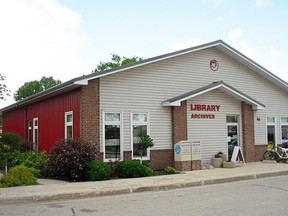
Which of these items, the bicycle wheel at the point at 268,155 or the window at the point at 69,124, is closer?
the window at the point at 69,124

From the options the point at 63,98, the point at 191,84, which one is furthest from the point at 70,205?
the point at 191,84

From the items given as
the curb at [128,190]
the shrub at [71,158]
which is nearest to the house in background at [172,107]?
the shrub at [71,158]

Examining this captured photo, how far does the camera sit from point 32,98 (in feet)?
73.5

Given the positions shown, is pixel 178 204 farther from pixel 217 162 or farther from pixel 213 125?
pixel 213 125

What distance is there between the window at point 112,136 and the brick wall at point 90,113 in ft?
1.46

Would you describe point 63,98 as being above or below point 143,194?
above

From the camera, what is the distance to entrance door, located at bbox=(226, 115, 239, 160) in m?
21.4

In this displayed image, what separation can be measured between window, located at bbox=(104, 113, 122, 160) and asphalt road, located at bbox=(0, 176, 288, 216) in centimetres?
516

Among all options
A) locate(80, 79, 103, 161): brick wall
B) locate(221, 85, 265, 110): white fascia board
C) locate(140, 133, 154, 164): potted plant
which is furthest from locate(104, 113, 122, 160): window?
locate(221, 85, 265, 110): white fascia board

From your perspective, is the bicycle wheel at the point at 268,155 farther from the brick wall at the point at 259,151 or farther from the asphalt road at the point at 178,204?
the asphalt road at the point at 178,204

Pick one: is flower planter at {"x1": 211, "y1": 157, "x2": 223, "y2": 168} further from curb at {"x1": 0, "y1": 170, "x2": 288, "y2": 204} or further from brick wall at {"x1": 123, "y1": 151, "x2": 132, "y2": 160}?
brick wall at {"x1": 123, "y1": 151, "x2": 132, "y2": 160}

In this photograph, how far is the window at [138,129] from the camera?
17969 mm

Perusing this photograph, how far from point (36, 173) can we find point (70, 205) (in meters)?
5.40

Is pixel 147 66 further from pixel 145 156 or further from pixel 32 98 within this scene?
pixel 32 98
